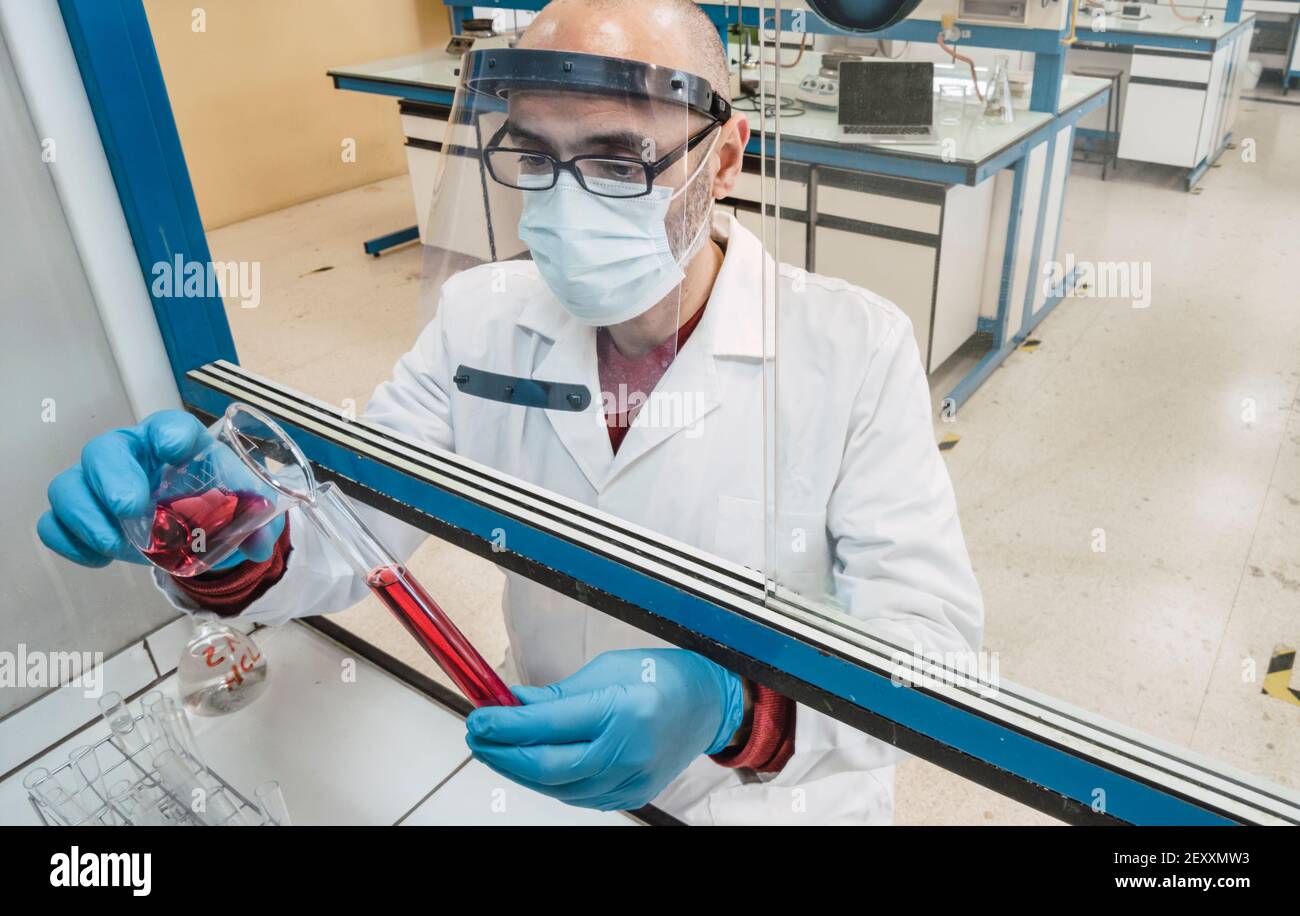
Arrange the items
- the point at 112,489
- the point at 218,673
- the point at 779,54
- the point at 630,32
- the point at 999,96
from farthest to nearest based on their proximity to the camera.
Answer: the point at 999,96 → the point at 218,673 → the point at 112,489 → the point at 630,32 → the point at 779,54

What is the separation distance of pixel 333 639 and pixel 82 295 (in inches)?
23.5

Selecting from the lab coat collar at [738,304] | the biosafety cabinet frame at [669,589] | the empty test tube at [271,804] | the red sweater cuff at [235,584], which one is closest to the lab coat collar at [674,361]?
the lab coat collar at [738,304]

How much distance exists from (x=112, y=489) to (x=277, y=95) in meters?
4.91

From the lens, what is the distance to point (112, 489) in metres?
0.90

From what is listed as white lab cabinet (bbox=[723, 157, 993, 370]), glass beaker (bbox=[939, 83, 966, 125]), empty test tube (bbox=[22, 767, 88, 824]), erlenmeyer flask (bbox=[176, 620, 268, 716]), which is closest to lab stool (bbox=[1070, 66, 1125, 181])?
glass beaker (bbox=[939, 83, 966, 125])

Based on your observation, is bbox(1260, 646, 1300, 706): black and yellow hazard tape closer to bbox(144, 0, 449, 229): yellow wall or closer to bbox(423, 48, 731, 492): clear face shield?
bbox(423, 48, 731, 492): clear face shield

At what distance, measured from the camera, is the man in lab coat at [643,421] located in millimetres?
762

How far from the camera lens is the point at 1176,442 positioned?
5.43 ft

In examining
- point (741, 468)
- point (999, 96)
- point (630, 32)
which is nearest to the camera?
point (630, 32)

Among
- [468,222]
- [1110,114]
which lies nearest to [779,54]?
[468,222]

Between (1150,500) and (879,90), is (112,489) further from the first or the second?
(1150,500)

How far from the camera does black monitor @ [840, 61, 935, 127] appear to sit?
0.80 m

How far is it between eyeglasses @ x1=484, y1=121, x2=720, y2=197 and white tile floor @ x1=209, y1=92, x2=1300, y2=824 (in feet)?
1.50
